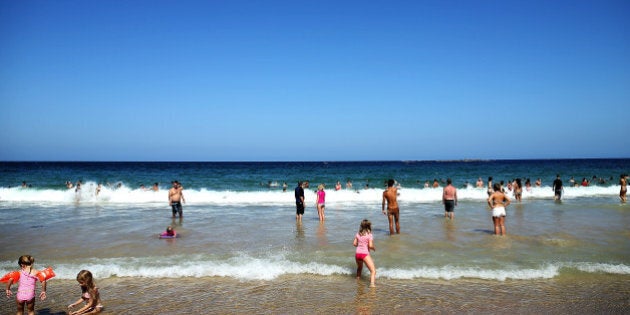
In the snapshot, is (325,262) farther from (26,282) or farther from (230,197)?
(230,197)

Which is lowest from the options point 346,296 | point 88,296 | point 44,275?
point 346,296

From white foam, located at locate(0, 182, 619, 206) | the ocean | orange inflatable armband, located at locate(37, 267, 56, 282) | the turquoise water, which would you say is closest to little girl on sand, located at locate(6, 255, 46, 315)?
orange inflatable armband, located at locate(37, 267, 56, 282)

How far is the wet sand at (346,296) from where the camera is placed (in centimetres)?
680

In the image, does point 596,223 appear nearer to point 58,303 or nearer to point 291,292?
A: point 291,292

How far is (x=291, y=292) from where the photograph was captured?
763cm

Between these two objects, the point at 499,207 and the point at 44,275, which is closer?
the point at 44,275

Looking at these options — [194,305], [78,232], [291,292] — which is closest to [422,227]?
[291,292]

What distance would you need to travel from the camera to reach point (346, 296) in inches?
290

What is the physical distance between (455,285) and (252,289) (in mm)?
4090

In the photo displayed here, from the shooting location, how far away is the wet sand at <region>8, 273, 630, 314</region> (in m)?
6.80

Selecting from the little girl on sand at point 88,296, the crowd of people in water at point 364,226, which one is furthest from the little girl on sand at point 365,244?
the little girl on sand at point 88,296

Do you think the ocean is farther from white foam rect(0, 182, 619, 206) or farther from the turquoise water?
white foam rect(0, 182, 619, 206)

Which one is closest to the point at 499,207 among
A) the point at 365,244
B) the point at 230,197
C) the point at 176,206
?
the point at 365,244

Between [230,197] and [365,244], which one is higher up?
[365,244]
